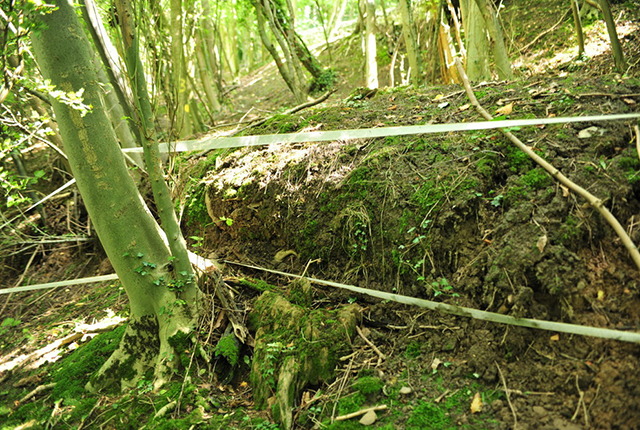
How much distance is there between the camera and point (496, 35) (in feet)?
13.5

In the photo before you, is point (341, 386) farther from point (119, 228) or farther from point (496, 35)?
point (496, 35)

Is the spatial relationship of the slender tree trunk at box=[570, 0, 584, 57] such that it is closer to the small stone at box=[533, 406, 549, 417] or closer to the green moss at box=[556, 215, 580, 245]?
the green moss at box=[556, 215, 580, 245]

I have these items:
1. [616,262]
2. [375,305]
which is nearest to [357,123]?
[375,305]

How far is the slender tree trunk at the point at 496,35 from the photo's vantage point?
158 inches

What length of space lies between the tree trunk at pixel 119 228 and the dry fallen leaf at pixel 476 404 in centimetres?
213

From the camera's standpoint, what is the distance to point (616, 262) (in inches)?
85.8

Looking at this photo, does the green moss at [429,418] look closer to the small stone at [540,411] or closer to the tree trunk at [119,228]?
the small stone at [540,411]

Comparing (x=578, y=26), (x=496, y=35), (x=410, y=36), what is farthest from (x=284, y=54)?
(x=578, y=26)

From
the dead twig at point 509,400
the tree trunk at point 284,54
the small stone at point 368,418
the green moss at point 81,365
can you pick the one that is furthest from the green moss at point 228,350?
the tree trunk at point 284,54

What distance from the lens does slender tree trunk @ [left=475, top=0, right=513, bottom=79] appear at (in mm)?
4008

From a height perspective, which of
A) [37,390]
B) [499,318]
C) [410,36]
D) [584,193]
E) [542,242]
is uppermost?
[410,36]

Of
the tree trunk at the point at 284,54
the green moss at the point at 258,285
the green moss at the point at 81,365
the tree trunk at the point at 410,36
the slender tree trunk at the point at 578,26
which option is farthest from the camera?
the tree trunk at the point at 284,54

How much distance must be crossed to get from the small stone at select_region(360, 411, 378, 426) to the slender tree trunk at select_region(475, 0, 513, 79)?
3780 millimetres

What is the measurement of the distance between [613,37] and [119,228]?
445 cm
